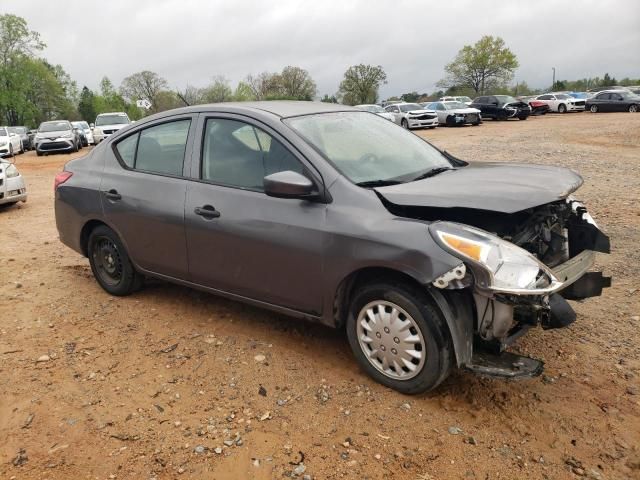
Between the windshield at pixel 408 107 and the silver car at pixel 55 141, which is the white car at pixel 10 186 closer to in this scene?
the silver car at pixel 55 141

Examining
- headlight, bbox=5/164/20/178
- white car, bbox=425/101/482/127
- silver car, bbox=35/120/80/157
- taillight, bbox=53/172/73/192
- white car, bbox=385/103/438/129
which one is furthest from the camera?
white car, bbox=425/101/482/127

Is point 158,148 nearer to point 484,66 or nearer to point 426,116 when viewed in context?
point 426,116

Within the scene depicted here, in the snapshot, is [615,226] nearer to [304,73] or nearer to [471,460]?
[471,460]

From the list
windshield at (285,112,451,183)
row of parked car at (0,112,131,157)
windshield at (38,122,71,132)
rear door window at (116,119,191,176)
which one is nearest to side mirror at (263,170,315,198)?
windshield at (285,112,451,183)

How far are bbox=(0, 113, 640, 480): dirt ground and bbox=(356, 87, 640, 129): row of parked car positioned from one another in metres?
23.4

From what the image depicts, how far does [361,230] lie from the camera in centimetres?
319

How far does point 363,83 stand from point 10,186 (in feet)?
217

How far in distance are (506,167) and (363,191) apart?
125 centimetres

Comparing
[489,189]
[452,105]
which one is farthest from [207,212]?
[452,105]

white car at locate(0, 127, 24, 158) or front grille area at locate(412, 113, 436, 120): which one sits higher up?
front grille area at locate(412, 113, 436, 120)

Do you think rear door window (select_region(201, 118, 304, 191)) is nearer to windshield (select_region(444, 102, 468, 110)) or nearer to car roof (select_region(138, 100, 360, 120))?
car roof (select_region(138, 100, 360, 120))

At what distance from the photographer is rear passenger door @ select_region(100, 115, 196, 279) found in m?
4.15

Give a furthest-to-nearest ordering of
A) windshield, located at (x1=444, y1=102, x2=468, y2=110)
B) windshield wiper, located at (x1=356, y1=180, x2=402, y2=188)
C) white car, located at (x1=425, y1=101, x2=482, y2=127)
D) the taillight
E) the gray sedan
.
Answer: windshield, located at (x1=444, y1=102, x2=468, y2=110) → white car, located at (x1=425, y1=101, x2=482, y2=127) → the taillight → windshield wiper, located at (x1=356, y1=180, x2=402, y2=188) → the gray sedan

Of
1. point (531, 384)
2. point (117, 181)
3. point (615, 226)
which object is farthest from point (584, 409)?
point (615, 226)
